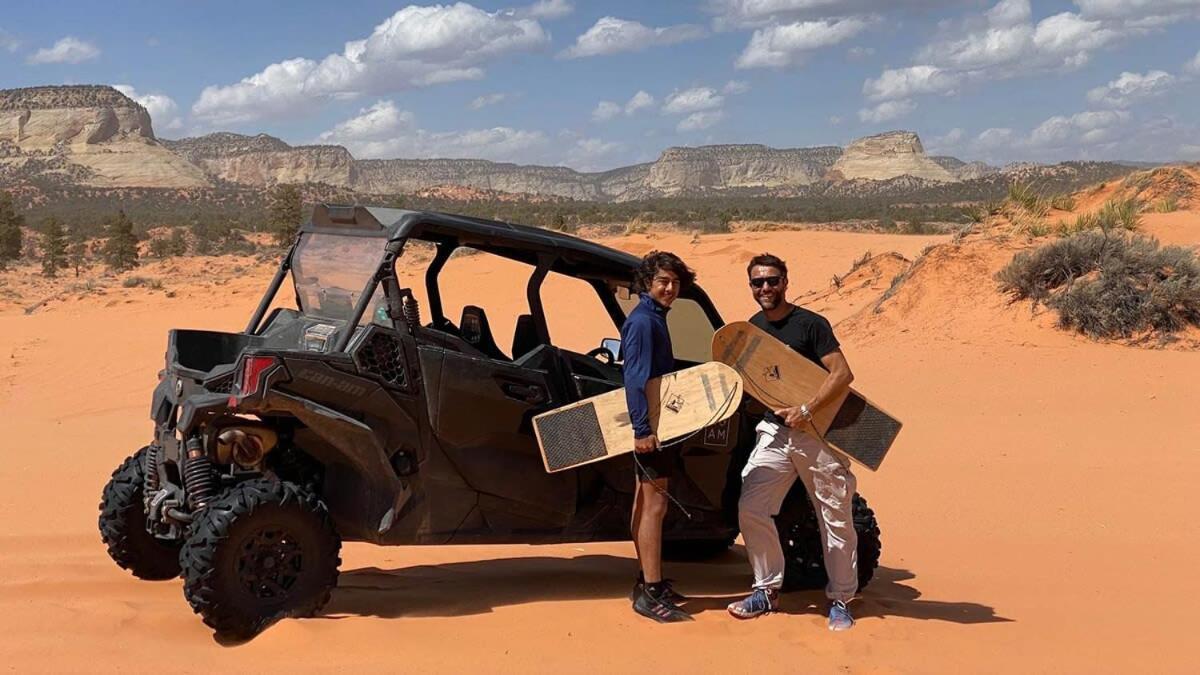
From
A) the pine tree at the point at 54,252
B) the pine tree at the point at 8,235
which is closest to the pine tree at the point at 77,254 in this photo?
the pine tree at the point at 54,252

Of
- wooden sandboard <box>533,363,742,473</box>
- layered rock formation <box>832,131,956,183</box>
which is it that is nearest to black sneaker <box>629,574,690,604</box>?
wooden sandboard <box>533,363,742,473</box>

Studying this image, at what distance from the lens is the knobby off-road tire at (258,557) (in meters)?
4.95

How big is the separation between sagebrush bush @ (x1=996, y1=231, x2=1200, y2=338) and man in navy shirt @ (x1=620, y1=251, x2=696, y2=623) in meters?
11.4

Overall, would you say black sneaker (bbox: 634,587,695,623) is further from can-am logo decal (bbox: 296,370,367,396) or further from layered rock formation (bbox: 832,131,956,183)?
layered rock formation (bbox: 832,131,956,183)

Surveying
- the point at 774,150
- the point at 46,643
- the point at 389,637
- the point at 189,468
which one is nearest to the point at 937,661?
the point at 389,637

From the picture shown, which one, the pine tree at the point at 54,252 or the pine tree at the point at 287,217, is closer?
the pine tree at the point at 54,252

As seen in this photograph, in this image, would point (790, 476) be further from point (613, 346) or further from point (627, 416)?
point (613, 346)

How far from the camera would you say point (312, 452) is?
545 centimetres

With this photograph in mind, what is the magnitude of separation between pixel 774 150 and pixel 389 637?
194 m

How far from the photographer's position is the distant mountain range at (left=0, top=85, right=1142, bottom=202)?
367 feet

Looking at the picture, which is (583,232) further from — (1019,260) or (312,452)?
(312,452)

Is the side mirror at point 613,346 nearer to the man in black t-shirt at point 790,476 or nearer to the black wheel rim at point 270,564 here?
the man in black t-shirt at point 790,476

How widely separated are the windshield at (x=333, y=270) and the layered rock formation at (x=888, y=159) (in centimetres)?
15811

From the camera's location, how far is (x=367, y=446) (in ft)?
17.5
